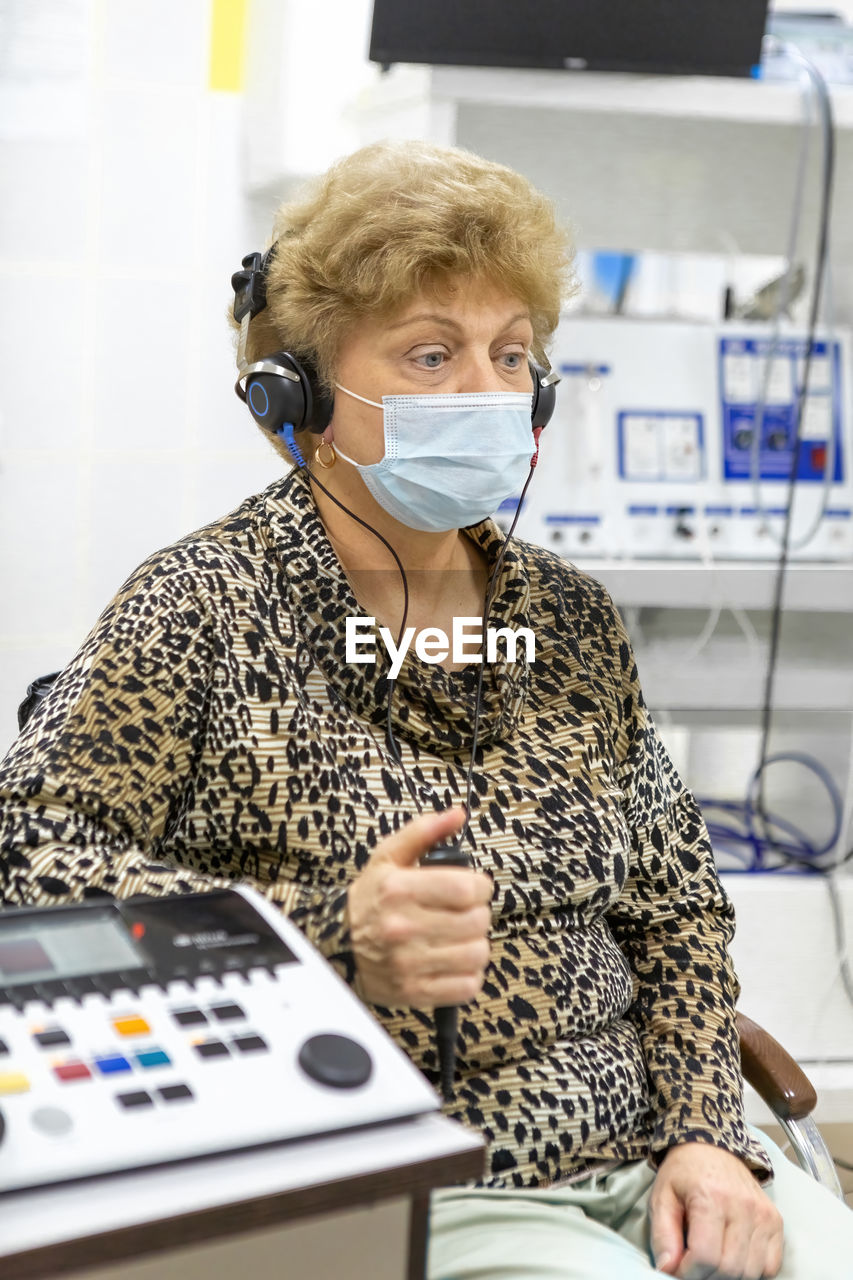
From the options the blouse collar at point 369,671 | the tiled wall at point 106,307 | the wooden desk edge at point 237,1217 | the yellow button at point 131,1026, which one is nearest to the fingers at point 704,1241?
the blouse collar at point 369,671

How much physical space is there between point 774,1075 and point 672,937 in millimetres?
159

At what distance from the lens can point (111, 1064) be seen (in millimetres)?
586

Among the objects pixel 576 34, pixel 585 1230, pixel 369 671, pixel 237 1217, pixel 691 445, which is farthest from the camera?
pixel 691 445

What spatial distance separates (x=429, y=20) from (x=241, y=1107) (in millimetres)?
1532

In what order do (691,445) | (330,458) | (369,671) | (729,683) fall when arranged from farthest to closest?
(729,683) < (691,445) < (330,458) < (369,671)

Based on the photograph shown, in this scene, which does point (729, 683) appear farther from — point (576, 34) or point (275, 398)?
point (275, 398)

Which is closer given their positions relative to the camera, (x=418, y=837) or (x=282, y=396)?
(x=418, y=837)

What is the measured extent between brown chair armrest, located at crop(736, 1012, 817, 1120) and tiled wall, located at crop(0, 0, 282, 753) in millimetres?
1346

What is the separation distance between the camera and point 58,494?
7.19 feet

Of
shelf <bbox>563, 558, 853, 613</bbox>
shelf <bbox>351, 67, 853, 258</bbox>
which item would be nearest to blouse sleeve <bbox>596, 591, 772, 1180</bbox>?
shelf <bbox>563, 558, 853, 613</bbox>

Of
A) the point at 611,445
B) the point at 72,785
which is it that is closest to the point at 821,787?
the point at 611,445

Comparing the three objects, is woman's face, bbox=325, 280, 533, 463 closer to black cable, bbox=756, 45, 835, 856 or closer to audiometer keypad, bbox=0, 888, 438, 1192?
audiometer keypad, bbox=0, 888, 438, 1192

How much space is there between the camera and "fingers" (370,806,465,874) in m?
0.76

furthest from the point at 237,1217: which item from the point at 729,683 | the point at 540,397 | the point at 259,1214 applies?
the point at 729,683
